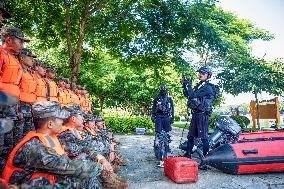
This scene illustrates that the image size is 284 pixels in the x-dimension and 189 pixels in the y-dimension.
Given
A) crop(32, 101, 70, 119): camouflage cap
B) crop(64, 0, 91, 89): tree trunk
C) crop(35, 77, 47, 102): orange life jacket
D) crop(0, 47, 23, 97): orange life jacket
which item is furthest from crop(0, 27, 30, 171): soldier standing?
crop(64, 0, 91, 89): tree trunk

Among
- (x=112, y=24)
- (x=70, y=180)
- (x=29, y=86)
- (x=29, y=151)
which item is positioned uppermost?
(x=112, y=24)

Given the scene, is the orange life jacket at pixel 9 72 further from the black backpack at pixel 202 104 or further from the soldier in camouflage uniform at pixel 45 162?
the black backpack at pixel 202 104

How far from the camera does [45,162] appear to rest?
2.73 meters

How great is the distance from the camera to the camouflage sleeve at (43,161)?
2750 millimetres

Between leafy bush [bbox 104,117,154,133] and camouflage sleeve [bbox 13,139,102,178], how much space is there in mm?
17127

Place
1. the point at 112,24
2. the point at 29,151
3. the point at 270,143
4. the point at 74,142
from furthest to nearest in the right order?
the point at 112,24
the point at 270,143
the point at 74,142
the point at 29,151

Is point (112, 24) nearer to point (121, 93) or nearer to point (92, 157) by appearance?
point (92, 157)

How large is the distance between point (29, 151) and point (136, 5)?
1288 cm

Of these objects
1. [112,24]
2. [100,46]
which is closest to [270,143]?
[112,24]

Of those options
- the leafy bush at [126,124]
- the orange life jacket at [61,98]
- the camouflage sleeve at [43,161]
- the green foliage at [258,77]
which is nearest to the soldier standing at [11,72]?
the camouflage sleeve at [43,161]

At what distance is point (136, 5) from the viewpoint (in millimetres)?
14672

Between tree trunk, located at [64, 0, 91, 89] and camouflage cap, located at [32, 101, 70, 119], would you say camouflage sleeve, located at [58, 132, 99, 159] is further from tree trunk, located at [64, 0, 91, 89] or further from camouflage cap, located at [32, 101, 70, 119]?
tree trunk, located at [64, 0, 91, 89]

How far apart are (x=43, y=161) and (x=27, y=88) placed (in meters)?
3.86

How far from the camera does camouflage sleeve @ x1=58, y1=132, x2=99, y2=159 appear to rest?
14.1 feet
